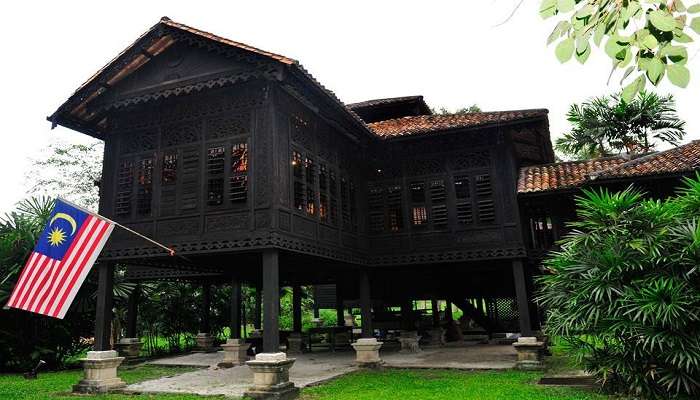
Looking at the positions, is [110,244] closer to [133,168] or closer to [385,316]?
[133,168]

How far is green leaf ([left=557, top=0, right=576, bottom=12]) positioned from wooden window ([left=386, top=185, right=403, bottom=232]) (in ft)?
38.5

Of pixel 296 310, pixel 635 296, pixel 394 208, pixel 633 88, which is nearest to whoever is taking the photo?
pixel 633 88

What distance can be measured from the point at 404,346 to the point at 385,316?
379 cm

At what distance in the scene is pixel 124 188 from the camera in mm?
11617

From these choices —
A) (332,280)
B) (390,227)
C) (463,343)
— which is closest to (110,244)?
(390,227)

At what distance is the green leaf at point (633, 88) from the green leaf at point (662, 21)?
0.94ft

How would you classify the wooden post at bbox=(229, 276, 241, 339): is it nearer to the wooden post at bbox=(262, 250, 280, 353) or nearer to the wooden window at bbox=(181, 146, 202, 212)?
the wooden window at bbox=(181, 146, 202, 212)

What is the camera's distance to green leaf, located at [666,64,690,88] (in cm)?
246

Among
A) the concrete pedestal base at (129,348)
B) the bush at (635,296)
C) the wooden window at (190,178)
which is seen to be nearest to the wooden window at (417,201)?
the bush at (635,296)

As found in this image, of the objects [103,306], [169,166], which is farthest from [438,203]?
[103,306]

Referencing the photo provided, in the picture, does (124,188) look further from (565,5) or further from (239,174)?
(565,5)

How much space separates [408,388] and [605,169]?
340 inches

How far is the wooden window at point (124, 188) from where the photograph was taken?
37.6 ft

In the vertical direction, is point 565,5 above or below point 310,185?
below
